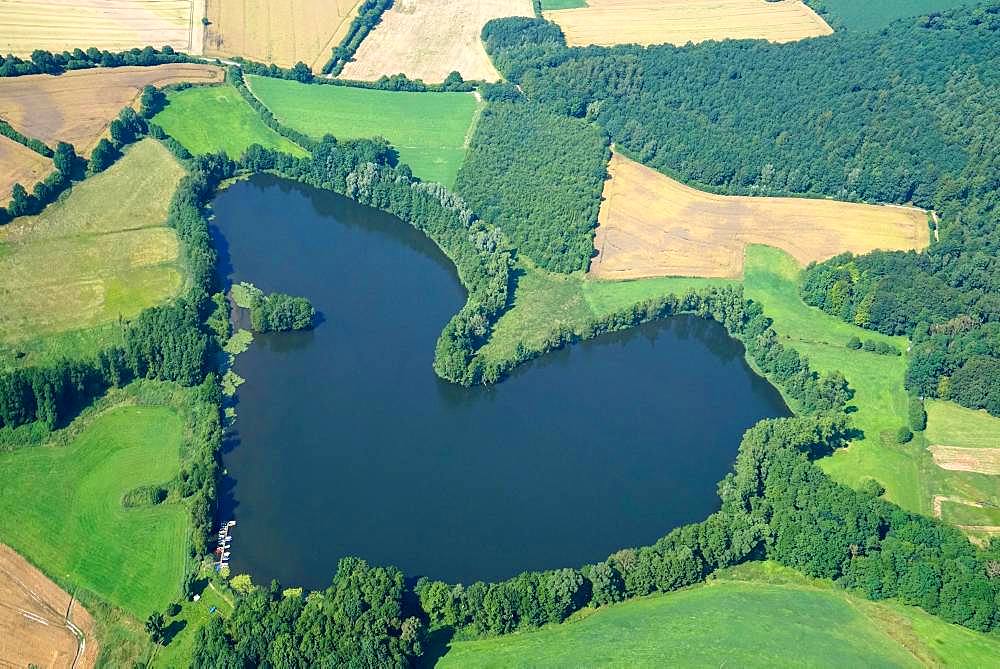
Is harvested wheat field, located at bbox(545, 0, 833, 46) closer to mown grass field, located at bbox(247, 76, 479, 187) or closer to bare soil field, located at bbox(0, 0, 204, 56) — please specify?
mown grass field, located at bbox(247, 76, 479, 187)

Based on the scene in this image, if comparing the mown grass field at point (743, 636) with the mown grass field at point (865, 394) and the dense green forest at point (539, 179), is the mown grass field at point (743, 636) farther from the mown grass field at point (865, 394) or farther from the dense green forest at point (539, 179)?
the dense green forest at point (539, 179)

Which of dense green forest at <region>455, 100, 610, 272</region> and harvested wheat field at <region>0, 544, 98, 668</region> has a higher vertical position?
dense green forest at <region>455, 100, 610, 272</region>

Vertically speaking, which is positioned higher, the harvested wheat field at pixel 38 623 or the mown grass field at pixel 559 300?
the mown grass field at pixel 559 300

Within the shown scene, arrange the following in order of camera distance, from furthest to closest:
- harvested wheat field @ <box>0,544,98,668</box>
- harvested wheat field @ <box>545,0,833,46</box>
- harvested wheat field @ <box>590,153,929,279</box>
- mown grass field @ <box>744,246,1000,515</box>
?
harvested wheat field @ <box>545,0,833,46</box>, harvested wheat field @ <box>590,153,929,279</box>, mown grass field @ <box>744,246,1000,515</box>, harvested wheat field @ <box>0,544,98,668</box>

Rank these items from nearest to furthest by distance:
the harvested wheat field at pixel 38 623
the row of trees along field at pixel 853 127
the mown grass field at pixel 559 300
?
the harvested wheat field at pixel 38 623, the mown grass field at pixel 559 300, the row of trees along field at pixel 853 127

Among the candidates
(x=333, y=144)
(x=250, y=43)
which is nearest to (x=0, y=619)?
(x=333, y=144)

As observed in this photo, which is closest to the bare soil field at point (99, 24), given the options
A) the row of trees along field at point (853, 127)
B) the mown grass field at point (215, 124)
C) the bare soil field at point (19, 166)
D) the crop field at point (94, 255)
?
the mown grass field at point (215, 124)

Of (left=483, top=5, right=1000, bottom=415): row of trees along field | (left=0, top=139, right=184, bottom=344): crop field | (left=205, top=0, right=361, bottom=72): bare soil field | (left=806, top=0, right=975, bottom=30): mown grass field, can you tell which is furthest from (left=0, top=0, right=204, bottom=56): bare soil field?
(left=806, top=0, right=975, bottom=30): mown grass field

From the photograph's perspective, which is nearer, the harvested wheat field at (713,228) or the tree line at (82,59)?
the harvested wheat field at (713,228)
